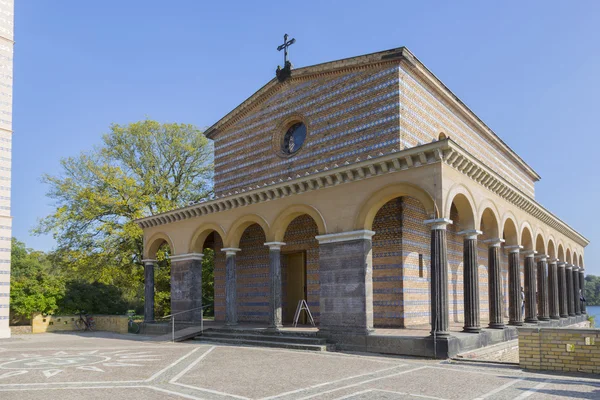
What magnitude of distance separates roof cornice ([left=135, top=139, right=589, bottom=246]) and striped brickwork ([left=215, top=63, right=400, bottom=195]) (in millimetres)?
1349

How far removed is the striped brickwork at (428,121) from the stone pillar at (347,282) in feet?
13.2

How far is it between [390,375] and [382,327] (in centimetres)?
603

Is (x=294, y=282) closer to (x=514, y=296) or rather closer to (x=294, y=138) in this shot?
(x=294, y=138)

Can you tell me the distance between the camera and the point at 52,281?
26234 millimetres

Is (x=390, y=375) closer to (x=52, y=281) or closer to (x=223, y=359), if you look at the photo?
(x=223, y=359)

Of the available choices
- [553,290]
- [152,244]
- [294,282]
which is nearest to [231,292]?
[294,282]

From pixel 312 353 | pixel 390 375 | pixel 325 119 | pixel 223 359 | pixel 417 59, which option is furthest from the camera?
pixel 325 119

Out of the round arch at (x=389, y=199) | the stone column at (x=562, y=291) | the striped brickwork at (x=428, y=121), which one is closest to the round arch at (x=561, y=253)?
the stone column at (x=562, y=291)

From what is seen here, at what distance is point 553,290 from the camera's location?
76.4ft

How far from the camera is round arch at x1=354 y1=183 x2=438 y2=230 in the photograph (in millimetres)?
13438

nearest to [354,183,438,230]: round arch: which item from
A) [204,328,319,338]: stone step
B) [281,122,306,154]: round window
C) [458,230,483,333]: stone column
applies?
[458,230,483,333]: stone column

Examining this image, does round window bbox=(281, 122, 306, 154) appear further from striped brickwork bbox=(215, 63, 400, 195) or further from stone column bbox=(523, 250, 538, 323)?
stone column bbox=(523, 250, 538, 323)

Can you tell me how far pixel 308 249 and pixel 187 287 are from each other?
538cm

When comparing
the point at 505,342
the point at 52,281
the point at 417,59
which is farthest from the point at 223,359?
the point at 52,281
